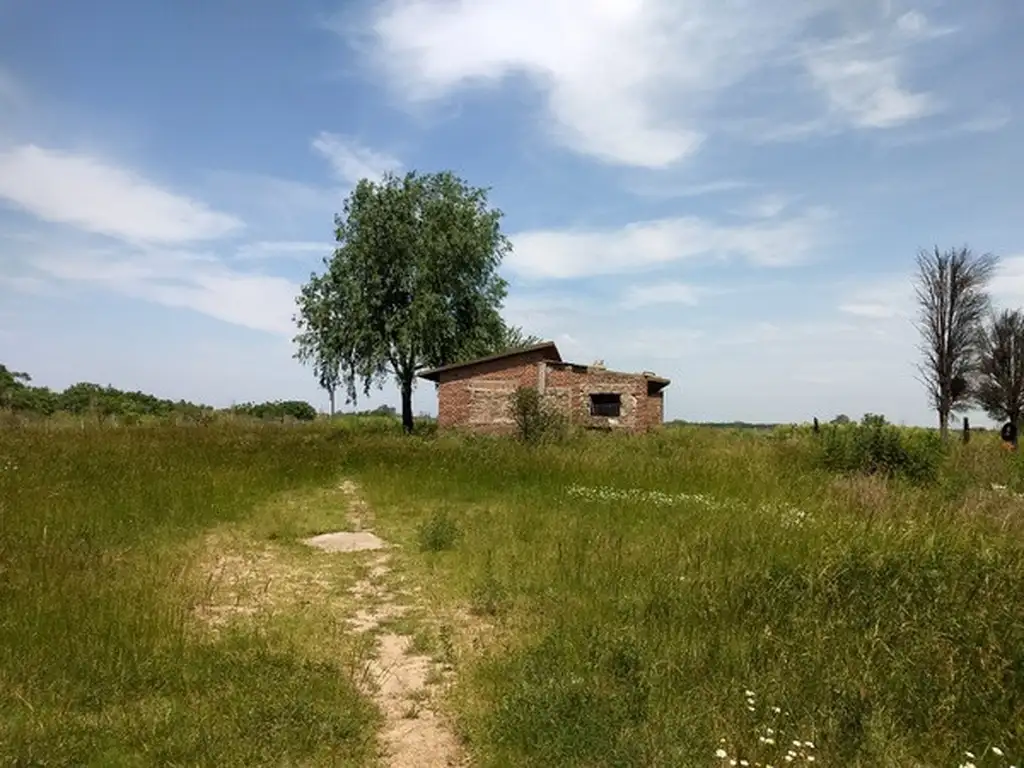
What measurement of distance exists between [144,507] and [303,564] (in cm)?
321

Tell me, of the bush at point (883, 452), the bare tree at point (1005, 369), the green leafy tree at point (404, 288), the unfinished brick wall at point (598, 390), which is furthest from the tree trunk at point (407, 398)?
the bare tree at point (1005, 369)

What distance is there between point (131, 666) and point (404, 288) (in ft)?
104

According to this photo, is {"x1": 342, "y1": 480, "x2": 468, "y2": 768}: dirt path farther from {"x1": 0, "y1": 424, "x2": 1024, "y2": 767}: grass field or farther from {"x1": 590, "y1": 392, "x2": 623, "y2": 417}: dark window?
{"x1": 590, "y1": 392, "x2": 623, "y2": 417}: dark window

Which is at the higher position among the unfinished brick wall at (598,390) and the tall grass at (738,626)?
the unfinished brick wall at (598,390)

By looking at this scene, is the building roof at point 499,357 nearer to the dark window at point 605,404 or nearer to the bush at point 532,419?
the dark window at point 605,404

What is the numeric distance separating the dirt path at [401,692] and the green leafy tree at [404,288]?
27.8 m

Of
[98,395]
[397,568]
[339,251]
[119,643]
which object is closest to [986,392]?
[339,251]

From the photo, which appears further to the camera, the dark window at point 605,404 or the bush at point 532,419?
the dark window at point 605,404

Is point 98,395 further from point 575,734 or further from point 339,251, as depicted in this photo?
point 575,734

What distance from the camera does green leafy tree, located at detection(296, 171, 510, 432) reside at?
114 ft

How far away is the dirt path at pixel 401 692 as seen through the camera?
13.0 ft

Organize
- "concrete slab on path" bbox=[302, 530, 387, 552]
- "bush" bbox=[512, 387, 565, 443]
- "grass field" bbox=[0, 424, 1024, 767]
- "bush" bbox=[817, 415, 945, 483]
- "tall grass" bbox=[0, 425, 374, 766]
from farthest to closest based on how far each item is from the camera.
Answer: "bush" bbox=[512, 387, 565, 443]
"bush" bbox=[817, 415, 945, 483]
"concrete slab on path" bbox=[302, 530, 387, 552]
"grass field" bbox=[0, 424, 1024, 767]
"tall grass" bbox=[0, 425, 374, 766]

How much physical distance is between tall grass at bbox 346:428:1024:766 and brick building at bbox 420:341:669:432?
1827cm

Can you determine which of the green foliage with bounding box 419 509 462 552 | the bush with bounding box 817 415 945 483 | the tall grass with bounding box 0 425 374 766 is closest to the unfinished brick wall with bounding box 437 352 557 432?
the bush with bounding box 817 415 945 483
